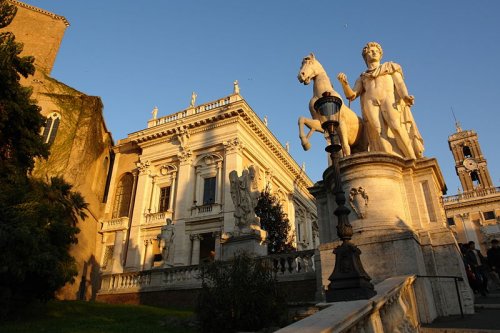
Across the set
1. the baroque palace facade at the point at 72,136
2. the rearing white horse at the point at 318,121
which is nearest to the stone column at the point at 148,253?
the baroque palace facade at the point at 72,136

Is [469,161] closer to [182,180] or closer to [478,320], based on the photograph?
[182,180]

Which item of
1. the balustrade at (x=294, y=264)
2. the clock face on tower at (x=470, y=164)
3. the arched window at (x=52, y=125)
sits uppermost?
the clock face on tower at (x=470, y=164)

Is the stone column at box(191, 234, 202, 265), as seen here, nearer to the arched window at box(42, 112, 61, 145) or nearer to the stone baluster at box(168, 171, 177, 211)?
the stone baluster at box(168, 171, 177, 211)

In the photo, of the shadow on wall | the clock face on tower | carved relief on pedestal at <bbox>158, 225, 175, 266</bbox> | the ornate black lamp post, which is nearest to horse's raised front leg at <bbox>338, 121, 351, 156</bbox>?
the ornate black lamp post

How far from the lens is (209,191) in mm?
27016

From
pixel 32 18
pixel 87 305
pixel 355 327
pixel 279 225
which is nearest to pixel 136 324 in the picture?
pixel 87 305

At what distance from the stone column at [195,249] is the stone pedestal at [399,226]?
17383mm

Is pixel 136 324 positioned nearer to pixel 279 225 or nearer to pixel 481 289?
pixel 481 289

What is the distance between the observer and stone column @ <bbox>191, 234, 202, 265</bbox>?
972 inches

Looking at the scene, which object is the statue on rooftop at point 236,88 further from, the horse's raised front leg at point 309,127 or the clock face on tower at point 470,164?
the clock face on tower at point 470,164

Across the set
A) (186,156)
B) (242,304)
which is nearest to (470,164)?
(186,156)

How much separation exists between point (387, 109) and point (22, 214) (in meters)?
10.8

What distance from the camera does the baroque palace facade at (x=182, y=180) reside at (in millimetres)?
25500

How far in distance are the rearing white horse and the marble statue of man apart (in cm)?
34
